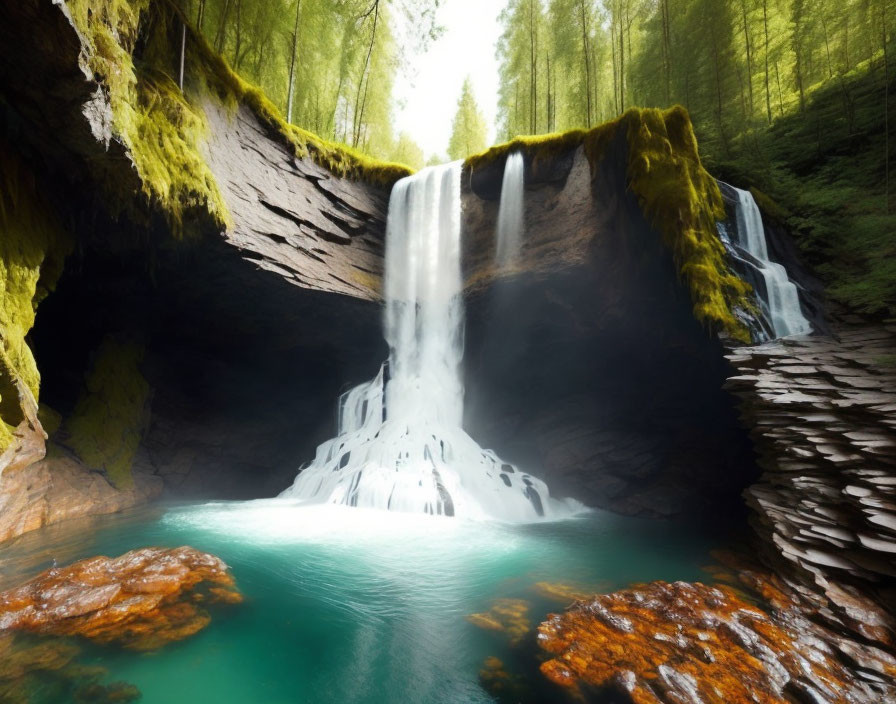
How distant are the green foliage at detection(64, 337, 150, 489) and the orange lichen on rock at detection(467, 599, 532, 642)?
26.6 feet

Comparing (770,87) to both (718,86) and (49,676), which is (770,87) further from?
(49,676)

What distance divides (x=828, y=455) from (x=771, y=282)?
166 inches

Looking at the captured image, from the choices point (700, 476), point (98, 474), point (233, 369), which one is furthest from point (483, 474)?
point (98, 474)

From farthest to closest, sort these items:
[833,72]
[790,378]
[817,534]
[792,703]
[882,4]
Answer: [833,72] < [882,4] < [790,378] < [817,534] < [792,703]

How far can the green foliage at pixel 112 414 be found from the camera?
8.09 metres

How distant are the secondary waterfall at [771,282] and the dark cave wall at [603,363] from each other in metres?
1.11

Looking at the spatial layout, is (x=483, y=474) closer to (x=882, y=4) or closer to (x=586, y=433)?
(x=586, y=433)

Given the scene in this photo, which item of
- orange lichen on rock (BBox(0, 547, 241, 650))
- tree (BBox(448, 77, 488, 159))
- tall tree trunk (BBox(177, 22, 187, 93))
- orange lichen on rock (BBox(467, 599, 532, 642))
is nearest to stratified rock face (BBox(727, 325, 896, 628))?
orange lichen on rock (BBox(467, 599, 532, 642))

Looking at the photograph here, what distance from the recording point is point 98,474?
7.95m

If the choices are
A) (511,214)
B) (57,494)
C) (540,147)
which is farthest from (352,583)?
(540,147)

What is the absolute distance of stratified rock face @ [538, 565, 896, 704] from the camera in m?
2.53

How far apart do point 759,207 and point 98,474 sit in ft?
48.1

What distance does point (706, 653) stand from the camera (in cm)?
286

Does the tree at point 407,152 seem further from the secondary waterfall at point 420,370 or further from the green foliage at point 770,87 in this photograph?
the secondary waterfall at point 420,370
